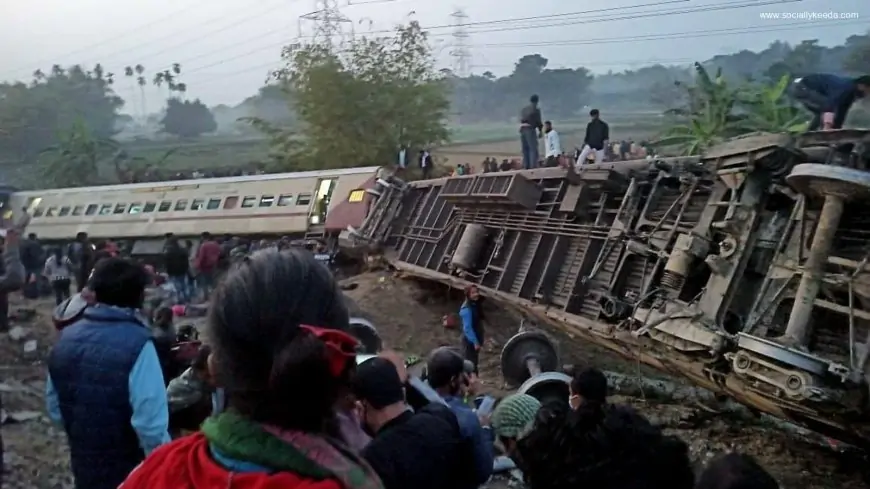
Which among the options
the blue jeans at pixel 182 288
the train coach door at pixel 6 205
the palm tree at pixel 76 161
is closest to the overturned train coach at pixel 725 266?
the blue jeans at pixel 182 288

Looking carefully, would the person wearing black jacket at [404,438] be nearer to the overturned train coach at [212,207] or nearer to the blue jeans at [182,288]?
the blue jeans at [182,288]

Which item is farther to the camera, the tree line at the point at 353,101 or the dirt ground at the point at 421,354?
the tree line at the point at 353,101

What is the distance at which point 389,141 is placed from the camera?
100 feet

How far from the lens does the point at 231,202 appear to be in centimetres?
2122

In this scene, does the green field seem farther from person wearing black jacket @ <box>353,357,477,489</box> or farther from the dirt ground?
person wearing black jacket @ <box>353,357,477,489</box>

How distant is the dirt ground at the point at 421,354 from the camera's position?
702 cm

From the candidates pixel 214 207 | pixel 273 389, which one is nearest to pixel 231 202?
pixel 214 207

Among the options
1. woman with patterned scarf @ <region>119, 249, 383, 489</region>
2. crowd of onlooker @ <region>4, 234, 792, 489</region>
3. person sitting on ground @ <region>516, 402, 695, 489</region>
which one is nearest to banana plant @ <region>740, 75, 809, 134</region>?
crowd of onlooker @ <region>4, 234, 792, 489</region>

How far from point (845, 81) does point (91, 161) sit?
126 ft

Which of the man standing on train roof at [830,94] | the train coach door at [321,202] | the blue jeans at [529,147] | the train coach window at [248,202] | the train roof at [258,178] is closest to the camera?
the man standing on train roof at [830,94]

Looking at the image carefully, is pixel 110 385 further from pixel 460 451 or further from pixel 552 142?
pixel 552 142

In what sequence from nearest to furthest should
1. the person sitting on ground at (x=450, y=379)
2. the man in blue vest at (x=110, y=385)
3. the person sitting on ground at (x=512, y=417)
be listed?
the man in blue vest at (x=110, y=385), the person sitting on ground at (x=450, y=379), the person sitting on ground at (x=512, y=417)

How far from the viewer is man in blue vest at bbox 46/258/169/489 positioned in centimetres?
317

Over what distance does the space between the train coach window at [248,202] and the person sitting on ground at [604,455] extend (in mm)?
18612
